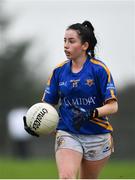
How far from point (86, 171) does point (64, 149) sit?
49 centimetres

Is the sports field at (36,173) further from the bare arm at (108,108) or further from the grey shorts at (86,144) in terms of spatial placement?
the bare arm at (108,108)

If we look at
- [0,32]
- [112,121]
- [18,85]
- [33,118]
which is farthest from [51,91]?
[0,32]

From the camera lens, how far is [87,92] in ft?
27.4

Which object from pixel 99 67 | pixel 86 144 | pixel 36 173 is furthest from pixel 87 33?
pixel 36 173

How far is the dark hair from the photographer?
28.0 ft

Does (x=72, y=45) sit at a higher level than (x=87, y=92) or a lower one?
higher

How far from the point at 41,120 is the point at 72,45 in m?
0.87

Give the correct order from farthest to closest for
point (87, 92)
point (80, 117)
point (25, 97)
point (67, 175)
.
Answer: point (25, 97), point (87, 92), point (80, 117), point (67, 175)

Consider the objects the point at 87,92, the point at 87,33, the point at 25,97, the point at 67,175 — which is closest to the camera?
the point at 67,175

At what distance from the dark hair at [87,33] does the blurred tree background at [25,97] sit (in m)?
18.8

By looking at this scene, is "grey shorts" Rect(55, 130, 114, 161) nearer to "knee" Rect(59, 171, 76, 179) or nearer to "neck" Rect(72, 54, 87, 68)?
"knee" Rect(59, 171, 76, 179)

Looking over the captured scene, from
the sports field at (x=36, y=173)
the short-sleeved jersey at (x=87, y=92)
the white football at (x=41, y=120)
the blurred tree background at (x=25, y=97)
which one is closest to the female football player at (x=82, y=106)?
the short-sleeved jersey at (x=87, y=92)

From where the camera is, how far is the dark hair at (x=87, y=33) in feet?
28.0

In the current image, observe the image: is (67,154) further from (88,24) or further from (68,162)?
(88,24)
